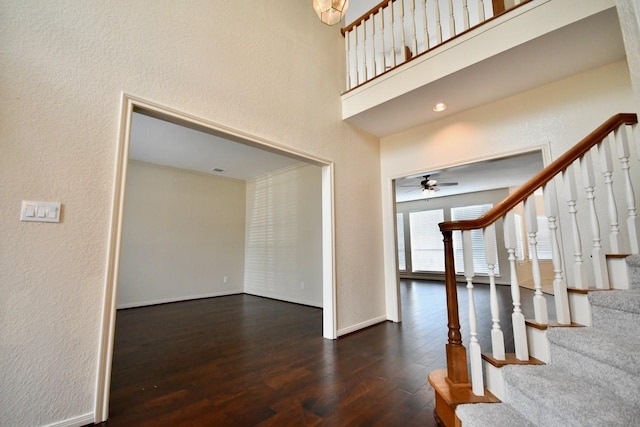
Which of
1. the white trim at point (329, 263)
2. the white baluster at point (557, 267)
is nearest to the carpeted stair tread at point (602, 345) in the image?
the white baluster at point (557, 267)

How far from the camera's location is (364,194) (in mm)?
3725

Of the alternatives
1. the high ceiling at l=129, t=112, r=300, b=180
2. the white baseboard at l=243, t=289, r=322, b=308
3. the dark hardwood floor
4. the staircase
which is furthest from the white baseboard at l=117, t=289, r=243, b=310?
the staircase

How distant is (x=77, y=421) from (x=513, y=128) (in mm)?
4290

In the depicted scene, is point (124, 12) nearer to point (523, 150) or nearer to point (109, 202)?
point (109, 202)

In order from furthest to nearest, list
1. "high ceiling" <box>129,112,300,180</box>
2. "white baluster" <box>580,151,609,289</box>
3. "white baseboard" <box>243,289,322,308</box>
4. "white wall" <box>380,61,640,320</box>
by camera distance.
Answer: "white baseboard" <box>243,289,322,308</box> < "high ceiling" <box>129,112,300,180</box> < "white wall" <box>380,61,640,320</box> < "white baluster" <box>580,151,609,289</box>

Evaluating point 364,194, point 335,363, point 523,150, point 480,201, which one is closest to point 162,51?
point 364,194

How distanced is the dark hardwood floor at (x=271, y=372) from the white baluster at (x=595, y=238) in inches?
51.8

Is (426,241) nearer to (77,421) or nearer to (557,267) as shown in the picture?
(557,267)

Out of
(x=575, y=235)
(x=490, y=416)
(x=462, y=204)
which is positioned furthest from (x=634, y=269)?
(x=462, y=204)

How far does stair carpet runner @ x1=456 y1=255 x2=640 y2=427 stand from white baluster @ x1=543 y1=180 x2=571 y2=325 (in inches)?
4.3

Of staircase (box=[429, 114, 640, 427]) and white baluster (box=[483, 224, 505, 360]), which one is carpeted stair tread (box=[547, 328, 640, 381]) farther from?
white baluster (box=[483, 224, 505, 360])

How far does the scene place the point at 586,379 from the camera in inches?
52.9

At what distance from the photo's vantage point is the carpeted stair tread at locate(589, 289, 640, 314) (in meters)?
1.42

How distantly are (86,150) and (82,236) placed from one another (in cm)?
53
